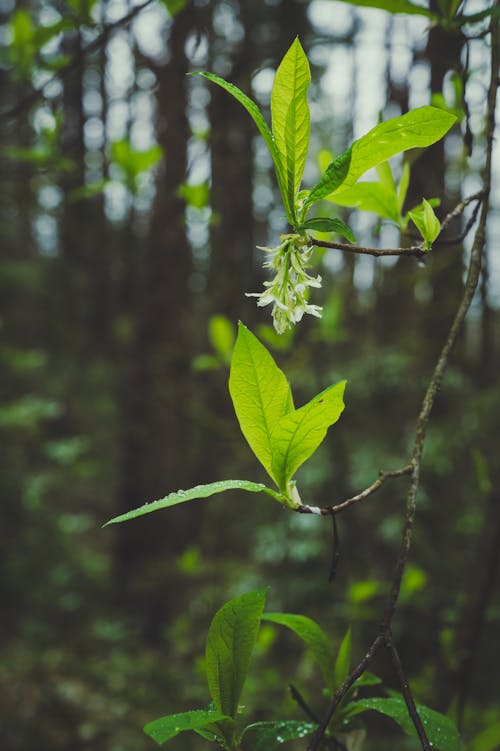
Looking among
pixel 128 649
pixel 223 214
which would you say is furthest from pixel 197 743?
pixel 223 214

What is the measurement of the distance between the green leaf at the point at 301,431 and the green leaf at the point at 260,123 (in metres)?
0.26

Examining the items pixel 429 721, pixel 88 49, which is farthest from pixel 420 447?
pixel 88 49

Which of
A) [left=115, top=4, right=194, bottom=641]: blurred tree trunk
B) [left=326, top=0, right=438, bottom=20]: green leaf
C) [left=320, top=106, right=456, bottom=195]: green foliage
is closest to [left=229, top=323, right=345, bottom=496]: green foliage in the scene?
[left=320, top=106, right=456, bottom=195]: green foliage

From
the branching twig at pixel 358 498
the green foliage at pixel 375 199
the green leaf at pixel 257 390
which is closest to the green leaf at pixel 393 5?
the green foliage at pixel 375 199

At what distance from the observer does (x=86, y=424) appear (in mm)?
11109

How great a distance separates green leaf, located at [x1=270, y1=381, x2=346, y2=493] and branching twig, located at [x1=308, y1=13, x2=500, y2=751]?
151 millimetres

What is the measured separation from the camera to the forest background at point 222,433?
2.04m

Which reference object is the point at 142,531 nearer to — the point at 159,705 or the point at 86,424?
the point at 159,705

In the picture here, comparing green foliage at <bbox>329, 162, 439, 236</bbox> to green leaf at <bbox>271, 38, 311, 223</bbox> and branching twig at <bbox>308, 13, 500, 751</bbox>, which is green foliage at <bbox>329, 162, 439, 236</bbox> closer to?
branching twig at <bbox>308, 13, 500, 751</bbox>

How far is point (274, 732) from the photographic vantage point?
0.93 meters

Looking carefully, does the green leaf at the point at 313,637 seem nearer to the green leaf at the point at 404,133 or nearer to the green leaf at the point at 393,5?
the green leaf at the point at 404,133

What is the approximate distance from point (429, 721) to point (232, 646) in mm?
376

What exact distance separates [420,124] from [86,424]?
36.3 feet

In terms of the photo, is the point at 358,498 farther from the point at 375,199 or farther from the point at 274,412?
the point at 375,199
